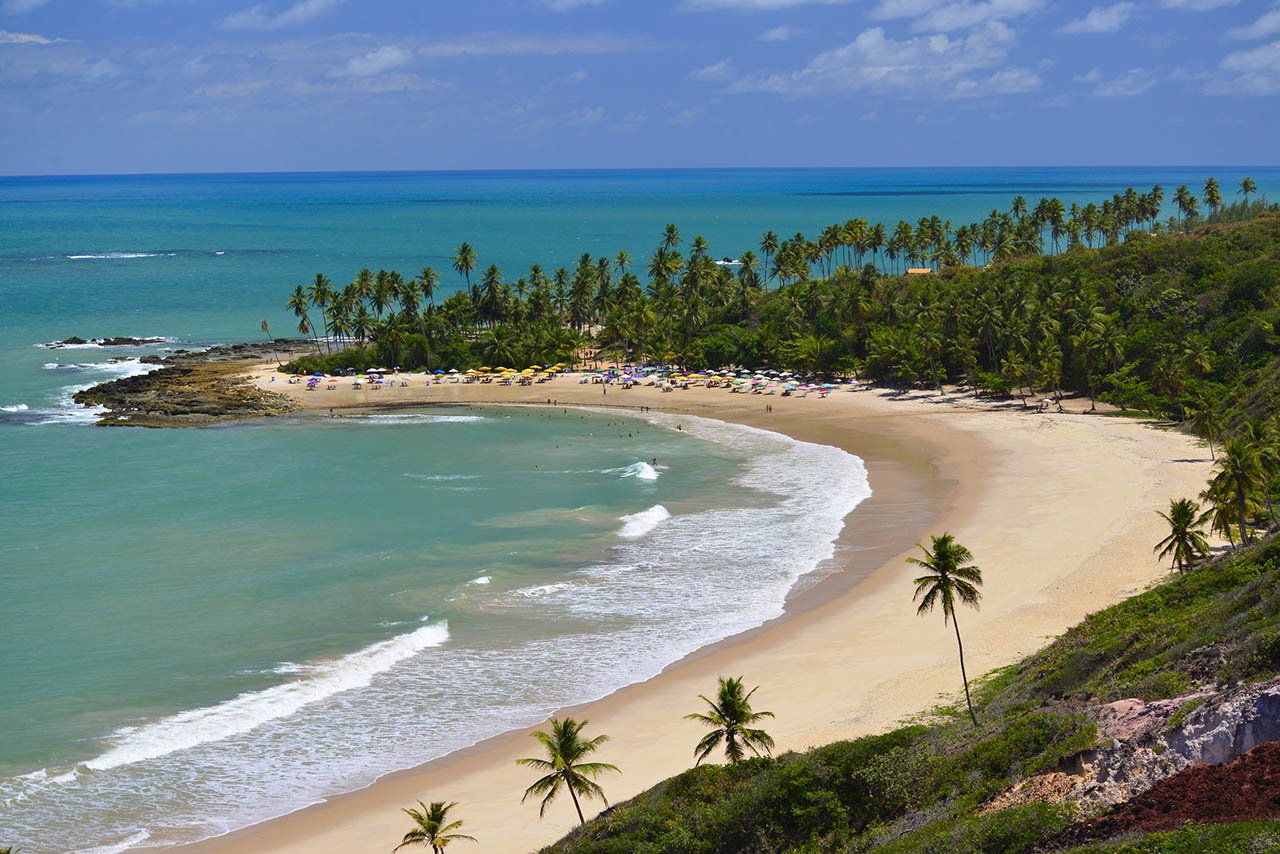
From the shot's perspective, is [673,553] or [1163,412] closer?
[673,553]

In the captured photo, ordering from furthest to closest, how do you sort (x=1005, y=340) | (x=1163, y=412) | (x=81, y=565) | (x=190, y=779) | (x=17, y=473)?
(x=1005, y=340) < (x=1163, y=412) < (x=17, y=473) < (x=81, y=565) < (x=190, y=779)

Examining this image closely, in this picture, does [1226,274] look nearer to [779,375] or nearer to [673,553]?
[779,375]

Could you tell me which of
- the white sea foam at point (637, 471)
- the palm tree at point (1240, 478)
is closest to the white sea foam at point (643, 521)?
the white sea foam at point (637, 471)

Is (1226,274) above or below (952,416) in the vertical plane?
above

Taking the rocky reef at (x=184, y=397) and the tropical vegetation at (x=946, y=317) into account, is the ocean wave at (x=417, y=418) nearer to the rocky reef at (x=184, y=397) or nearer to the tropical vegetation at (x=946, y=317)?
the rocky reef at (x=184, y=397)

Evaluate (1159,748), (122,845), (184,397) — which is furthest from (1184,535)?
(184,397)

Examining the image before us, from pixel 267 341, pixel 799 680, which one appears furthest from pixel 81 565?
pixel 267 341
